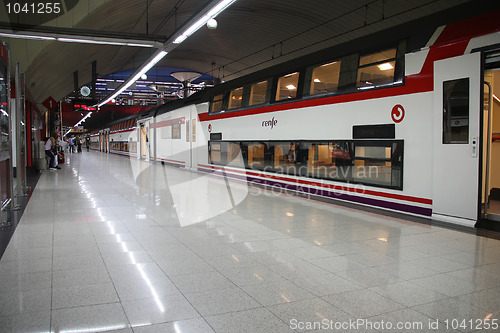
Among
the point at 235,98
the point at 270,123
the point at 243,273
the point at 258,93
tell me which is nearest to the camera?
the point at 243,273

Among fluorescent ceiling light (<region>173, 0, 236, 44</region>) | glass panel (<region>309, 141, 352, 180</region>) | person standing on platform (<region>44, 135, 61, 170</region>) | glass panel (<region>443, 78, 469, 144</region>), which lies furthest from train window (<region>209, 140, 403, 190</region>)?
person standing on platform (<region>44, 135, 61, 170</region>)

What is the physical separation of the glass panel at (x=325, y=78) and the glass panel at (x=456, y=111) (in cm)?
220

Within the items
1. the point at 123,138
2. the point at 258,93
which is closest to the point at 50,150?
the point at 258,93

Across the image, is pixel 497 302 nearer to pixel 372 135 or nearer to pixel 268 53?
pixel 372 135

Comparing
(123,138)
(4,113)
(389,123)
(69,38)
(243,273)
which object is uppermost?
(69,38)

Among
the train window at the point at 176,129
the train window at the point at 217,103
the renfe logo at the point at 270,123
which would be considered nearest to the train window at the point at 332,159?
the renfe logo at the point at 270,123

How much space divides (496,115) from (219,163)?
7.34 meters

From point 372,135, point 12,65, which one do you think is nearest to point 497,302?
point 372,135

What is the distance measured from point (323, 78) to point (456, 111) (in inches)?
110

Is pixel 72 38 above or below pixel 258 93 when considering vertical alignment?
above

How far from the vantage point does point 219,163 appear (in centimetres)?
1131

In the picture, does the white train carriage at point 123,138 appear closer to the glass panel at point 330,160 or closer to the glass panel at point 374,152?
the glass panel at point 330,160

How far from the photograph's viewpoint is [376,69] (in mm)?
5922

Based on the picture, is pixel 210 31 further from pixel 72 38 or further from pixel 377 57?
pixel 377 57
